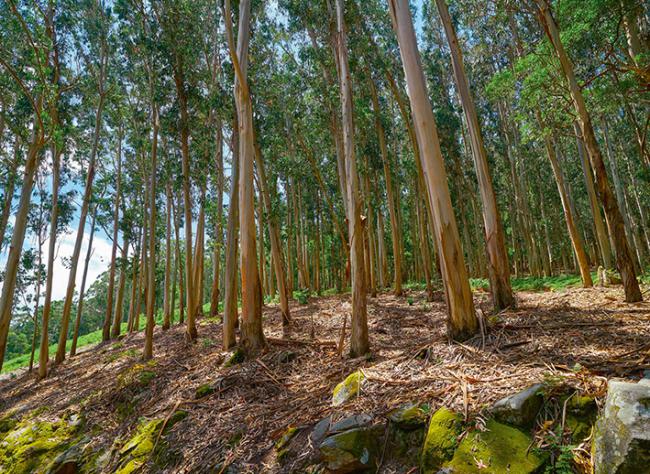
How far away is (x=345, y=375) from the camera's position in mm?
4043

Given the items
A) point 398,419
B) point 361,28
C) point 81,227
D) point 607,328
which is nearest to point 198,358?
point 398,419

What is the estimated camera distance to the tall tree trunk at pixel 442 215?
145 inches

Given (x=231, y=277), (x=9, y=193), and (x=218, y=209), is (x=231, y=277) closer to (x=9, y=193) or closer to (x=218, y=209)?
(x=218, y=209)

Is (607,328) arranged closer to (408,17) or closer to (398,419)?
(398,419)

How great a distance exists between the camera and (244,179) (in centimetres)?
567

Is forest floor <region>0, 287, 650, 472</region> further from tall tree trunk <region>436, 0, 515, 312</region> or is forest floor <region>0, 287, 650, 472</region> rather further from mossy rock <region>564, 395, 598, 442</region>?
tall tree trunk <region>436, 0, 515, 312</region>

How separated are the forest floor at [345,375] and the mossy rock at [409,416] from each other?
0.12 metres

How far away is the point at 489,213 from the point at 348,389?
3887 mm

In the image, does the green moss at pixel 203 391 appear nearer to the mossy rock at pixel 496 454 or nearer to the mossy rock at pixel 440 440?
the mossy rock at pixel 440 440

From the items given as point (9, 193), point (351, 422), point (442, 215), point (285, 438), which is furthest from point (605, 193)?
point (9, 193)

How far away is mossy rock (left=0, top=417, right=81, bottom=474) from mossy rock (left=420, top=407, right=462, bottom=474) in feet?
16.5

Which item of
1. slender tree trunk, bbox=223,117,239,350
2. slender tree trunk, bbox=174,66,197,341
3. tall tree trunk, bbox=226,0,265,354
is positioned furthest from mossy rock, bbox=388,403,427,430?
slender tree trunk, bbox=174,66,197,341

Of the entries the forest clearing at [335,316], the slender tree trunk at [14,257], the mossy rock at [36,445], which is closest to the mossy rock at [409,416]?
the forest clearing at [335,316]

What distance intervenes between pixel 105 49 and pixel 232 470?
1380 cm
